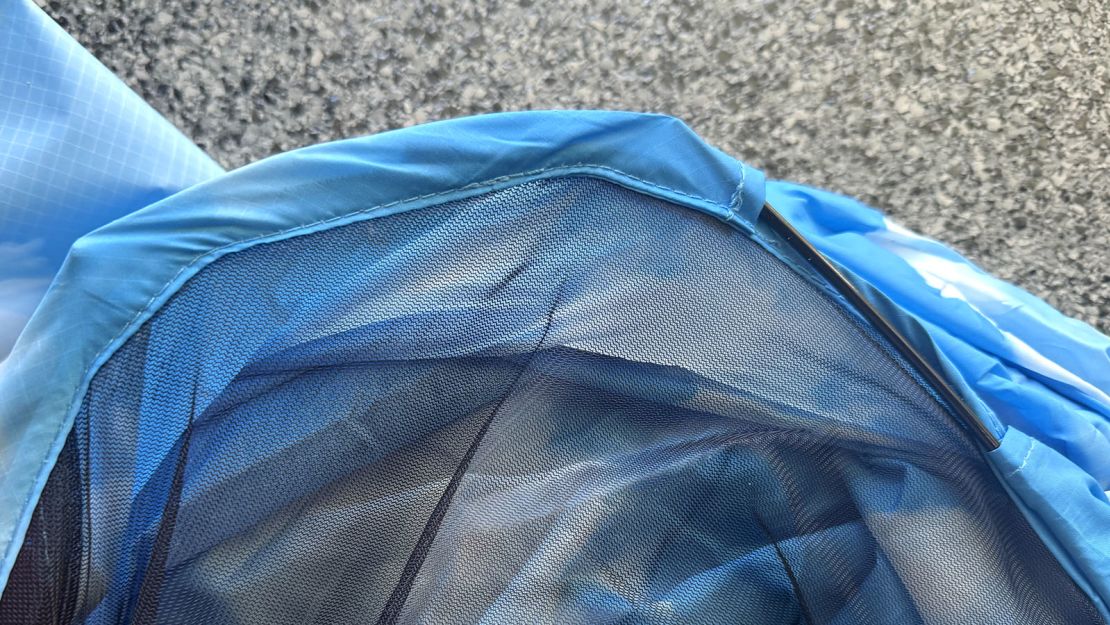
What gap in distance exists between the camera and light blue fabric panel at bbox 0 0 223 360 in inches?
20.8

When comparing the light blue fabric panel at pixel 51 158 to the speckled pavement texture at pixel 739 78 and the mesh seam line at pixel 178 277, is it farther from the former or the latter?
the speckled pavement texture at pixel 739 78

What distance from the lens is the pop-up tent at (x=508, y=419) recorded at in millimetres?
477

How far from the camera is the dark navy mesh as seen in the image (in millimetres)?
486

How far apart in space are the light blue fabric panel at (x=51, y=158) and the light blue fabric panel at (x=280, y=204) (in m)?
0.07

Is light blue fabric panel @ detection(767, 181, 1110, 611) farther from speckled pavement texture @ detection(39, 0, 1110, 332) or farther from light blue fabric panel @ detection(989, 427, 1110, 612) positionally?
speckled pavement texture @ detection(39, 0, 1110, 332)

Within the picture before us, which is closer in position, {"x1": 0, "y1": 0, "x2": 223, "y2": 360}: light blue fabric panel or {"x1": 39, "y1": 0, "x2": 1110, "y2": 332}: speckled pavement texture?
{"x1": 0, "y1": 0, "x2": 223, "y2": 360}: light blue fabric panel

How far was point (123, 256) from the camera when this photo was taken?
471mm

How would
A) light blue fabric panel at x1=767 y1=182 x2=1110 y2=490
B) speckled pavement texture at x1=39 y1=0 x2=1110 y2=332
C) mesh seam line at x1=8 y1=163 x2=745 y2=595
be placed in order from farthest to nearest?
speckled pavement texture at x1=39 y1=0 x2=1110 y2=332 < light blue fabric panel at x1=767 y1=182 x2=1110 y2=490 < mesh seam line at x1=8 y1=163 x2=745 y2=595

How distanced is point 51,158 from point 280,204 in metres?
0.15

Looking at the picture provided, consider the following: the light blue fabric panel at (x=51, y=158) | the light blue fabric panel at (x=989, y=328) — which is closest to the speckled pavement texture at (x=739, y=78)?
the light blue fabric panel at (x=989, y=328)

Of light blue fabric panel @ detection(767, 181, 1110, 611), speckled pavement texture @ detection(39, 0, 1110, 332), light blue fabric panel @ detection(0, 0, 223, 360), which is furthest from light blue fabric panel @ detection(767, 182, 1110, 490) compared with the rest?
light blue fabric panel @ detection(0, 0, 223, 360)

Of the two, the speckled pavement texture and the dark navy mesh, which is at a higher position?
the speckled pavement texture

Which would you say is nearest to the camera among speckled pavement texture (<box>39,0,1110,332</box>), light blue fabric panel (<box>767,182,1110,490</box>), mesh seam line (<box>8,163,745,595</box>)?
mesh seam line (<box>8,163,745,595</box>)

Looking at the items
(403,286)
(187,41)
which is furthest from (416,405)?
(187,41)
